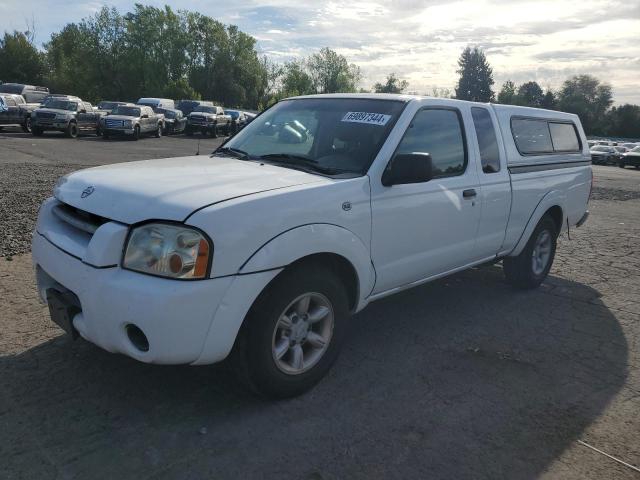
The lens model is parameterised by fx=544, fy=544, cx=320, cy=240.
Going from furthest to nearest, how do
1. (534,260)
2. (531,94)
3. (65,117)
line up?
(531,94), (65,117), (534,260)

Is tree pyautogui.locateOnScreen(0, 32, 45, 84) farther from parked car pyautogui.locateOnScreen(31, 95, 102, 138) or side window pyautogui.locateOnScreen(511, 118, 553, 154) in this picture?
side window pyautogui.locateOnScreen(511, 118, 553, 154)

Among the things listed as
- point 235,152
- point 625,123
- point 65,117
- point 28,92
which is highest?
point 625,123

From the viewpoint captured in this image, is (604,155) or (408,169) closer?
(408,169)

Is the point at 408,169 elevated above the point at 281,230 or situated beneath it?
elevated above

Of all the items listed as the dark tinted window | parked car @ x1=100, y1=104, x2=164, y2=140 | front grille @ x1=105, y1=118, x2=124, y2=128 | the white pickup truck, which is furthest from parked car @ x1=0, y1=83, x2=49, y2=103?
the white pickup truck

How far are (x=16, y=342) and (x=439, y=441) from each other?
286 cm

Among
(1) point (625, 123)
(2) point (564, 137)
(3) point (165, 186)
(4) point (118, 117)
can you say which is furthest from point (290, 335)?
(1) point (625, 123)

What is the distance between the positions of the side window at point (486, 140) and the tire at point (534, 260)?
1159 millimetres

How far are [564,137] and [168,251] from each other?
5016 millimetres

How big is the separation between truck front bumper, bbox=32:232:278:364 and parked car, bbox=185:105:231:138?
33632mm

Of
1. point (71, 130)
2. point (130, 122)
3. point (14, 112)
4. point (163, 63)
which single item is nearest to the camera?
point (14, 112)

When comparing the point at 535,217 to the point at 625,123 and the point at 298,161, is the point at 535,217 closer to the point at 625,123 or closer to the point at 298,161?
the point at 298,161

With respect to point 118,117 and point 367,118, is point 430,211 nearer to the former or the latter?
point 367,118

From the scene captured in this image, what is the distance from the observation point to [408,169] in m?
3.46
